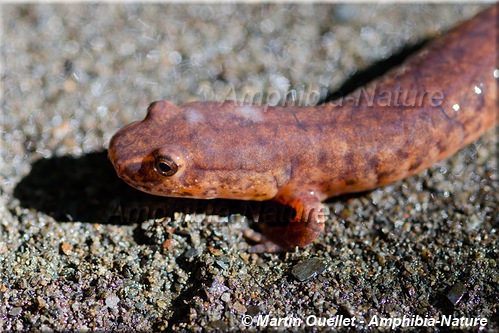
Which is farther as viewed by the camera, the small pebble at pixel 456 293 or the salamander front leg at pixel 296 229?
the salamander front leg at pixel 296 229


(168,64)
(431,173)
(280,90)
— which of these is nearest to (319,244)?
(431,173)

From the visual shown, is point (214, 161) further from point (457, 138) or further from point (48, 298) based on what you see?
point (457, 138)

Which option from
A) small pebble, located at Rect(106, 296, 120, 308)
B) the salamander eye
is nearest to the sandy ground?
small pebble, located at Rect(106, 296, 120, 308)

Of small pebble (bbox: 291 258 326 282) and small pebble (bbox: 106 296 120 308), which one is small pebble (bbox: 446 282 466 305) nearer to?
small pebble (bbox: 291 258 326 282)

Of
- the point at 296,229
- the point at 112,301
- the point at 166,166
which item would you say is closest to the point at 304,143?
the point at 296,229

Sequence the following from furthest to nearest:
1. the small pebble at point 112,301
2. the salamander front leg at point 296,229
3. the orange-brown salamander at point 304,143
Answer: the salamander front leg at point 296,229 → the orange-brown salamander at point 304,143 → the small pebble at point 112,301

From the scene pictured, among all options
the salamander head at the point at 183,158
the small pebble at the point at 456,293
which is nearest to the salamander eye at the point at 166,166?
the salamander head at the point at 183,158

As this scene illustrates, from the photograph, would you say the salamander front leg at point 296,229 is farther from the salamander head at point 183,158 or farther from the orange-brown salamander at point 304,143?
the salamander head at point 183,158
